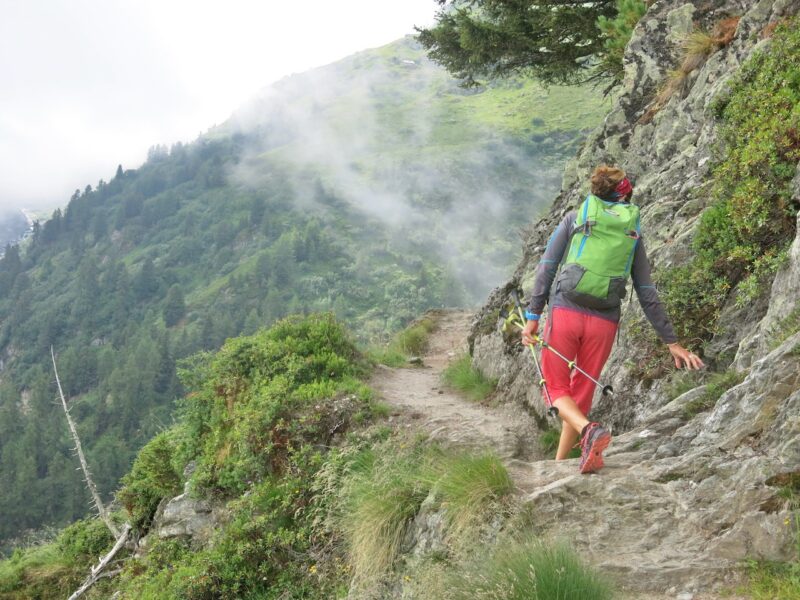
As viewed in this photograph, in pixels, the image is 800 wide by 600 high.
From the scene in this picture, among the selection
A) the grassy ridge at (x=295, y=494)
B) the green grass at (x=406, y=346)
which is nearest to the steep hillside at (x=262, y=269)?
the green grass at (x=406, y=346)

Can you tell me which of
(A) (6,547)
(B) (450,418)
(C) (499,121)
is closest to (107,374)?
(A) (6,547)

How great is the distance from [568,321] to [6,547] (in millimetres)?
92523

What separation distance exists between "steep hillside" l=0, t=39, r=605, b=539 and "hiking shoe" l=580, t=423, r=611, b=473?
102 meters

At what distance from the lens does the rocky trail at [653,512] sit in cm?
346

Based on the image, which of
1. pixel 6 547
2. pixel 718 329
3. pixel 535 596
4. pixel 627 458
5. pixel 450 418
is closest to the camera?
pixel 535 596

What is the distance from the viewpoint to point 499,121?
17862cm

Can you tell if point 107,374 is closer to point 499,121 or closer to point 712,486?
point 499,121

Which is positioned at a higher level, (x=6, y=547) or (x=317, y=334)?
(x=317, y=334)

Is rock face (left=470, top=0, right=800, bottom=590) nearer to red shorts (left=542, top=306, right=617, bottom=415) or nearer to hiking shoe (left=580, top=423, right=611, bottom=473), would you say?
hiking shoe (left=580, top=423, right=611, bottom=473)

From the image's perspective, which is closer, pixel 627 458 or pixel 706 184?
pixel 627 458

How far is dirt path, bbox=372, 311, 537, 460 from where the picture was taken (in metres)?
7.42

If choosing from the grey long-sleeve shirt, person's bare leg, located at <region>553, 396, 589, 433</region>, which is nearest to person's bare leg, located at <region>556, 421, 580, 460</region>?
person's bare leg, located at <region>553, 396, 589, 433</region>

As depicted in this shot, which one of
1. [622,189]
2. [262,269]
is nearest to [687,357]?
[622,189]

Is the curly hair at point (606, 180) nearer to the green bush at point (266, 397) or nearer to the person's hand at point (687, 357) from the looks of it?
the person's hand at point (687, 357)
